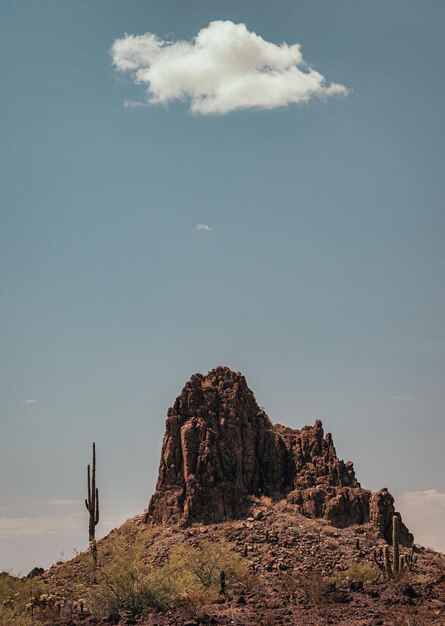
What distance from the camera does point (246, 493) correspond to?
8681 centimetres

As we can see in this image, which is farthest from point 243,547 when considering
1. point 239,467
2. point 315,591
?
point 315,591

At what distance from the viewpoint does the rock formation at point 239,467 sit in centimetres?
8262

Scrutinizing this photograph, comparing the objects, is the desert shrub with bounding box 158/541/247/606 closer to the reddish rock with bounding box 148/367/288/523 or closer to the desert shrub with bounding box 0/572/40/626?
the desert shrub with bounding box 0/572/40/626

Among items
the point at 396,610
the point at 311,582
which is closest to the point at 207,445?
the point at 311,582

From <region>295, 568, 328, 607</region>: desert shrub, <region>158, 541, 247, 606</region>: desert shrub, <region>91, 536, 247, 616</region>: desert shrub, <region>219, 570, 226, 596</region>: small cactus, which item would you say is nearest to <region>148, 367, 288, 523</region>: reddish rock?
<region>158, 541, 247, 606</region>: desert shrub

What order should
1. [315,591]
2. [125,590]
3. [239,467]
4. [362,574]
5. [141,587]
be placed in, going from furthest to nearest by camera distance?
1. [239,467]
2. [362,574]
3. [315,591]
4. [141,587]
5. [125,590]

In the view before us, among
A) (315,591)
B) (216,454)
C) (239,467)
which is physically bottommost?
(315,591)

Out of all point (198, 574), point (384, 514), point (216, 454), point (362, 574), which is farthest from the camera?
point (216, 454)

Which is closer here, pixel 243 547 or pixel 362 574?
pixel 362 574

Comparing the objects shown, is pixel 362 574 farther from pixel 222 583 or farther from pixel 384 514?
pixel 384 514

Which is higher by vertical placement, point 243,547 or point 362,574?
point 243,547

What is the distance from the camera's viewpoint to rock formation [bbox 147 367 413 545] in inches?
3253

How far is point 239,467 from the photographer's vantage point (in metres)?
87.6

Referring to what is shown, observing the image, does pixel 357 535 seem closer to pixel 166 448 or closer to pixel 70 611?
pixel 166 448
